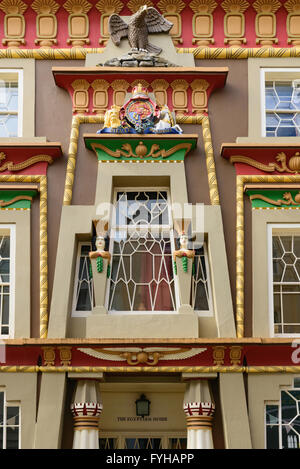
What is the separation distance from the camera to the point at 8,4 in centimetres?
1577

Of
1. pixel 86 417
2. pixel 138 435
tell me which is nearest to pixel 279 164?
pixel 138 435

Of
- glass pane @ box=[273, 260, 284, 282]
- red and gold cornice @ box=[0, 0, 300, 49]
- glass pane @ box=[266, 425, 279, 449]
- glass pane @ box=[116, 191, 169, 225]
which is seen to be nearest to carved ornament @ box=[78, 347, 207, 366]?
glass pane @ box=[266, 425, 279, 449]

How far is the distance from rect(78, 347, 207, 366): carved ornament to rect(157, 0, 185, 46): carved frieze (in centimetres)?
543

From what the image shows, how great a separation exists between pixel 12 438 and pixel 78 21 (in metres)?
7.17

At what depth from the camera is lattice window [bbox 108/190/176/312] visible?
1461cm

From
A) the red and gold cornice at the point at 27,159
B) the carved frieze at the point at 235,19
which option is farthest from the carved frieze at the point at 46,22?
the carved frieze at the point at 235,19

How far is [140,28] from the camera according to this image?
15508 millimetres

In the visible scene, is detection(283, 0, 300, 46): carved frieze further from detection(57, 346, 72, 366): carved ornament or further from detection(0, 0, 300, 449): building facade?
detection(57, 346, 72, 366): carved ornament

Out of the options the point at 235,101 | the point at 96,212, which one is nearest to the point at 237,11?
the point at 235,101

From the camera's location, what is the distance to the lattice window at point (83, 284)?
14.6 metres

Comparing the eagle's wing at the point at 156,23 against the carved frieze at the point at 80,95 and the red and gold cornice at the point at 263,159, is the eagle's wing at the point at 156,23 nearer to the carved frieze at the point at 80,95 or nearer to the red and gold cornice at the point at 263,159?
the carved frieze at the point at 80,95

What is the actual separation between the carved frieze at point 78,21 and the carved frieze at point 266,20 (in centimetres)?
295

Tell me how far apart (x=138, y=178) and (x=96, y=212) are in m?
0.94
